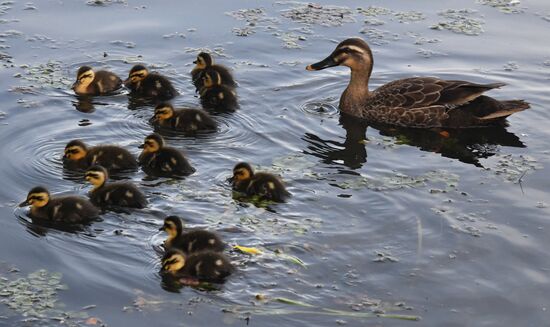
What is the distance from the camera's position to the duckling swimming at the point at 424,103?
34.3 ft

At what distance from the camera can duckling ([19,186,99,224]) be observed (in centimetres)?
802

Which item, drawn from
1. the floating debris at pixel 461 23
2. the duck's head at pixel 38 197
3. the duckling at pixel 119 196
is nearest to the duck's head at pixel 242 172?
the duckling at pixel 119 196

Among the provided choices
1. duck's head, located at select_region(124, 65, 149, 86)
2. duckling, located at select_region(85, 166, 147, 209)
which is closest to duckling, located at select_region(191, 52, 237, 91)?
duck's head, located at select_region(124, 65, 149, 86)

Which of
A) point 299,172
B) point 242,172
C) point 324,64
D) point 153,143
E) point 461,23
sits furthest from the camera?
point 461,23

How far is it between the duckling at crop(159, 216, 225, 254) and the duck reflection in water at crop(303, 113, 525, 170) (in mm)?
2137

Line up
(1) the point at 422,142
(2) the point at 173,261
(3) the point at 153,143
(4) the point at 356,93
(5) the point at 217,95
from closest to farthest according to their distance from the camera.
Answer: (2) the point at 173,261 < (3) the point at 153,143 < (1) the point at 422,142 < (5) the point at 217,95 < (4) the point at 356,93

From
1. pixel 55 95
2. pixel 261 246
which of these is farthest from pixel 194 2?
pixel 261 246

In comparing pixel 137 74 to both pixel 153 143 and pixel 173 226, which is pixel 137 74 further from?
pixel 173 226

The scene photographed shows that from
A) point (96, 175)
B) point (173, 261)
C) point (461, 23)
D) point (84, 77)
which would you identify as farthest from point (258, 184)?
point (461, 23)

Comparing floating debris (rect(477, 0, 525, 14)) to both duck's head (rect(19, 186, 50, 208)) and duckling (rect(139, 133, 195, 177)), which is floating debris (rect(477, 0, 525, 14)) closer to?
duckling (rect(139, 133, 195, 177))

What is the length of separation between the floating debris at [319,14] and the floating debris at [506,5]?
1691mm

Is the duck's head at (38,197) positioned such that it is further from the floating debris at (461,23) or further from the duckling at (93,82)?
the floating debris at (461,23)

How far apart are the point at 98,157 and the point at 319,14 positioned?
4.41 m

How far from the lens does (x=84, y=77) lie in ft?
34.6
